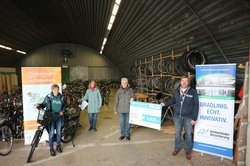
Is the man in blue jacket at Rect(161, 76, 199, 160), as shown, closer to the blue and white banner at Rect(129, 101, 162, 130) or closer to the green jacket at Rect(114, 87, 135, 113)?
the blue and white banner at Rect(129, 101, 162, 130)

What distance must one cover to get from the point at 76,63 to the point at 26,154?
17222 millimetres

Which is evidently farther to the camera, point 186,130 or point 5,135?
point 5,135

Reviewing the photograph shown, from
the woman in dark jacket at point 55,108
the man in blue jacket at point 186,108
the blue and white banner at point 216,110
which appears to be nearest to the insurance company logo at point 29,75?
the woman in dark jacket at point 55,108

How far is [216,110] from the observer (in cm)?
305

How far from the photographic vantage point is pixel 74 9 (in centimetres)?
884

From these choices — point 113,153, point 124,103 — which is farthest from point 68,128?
point 124,103

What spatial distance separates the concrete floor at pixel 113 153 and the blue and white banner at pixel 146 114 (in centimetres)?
46

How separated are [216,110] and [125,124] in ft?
6.79

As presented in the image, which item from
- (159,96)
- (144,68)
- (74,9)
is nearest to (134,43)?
(144,68)

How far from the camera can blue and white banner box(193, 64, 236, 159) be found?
2.94m

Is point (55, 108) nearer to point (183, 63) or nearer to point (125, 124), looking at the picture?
point (125, 124)

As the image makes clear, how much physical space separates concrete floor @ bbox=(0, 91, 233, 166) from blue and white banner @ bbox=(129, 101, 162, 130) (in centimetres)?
46

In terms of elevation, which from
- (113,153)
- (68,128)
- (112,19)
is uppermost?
(112,19)

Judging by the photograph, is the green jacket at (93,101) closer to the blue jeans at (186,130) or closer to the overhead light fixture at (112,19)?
the blue jeans at (186,130)
